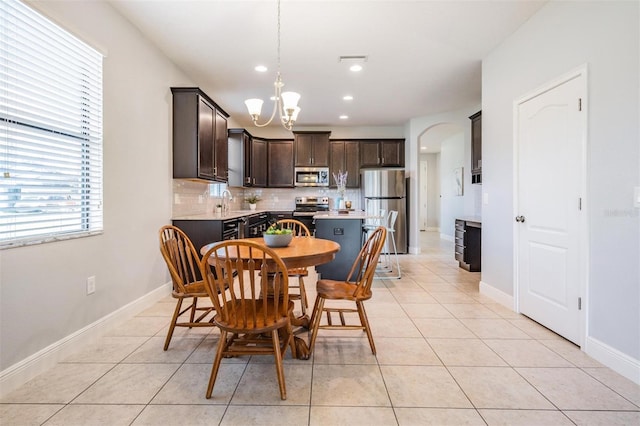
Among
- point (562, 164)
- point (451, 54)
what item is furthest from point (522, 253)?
point (451, 54)

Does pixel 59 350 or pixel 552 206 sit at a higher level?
pixel 552 206

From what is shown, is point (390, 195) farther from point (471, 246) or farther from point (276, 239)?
point (276, 239)

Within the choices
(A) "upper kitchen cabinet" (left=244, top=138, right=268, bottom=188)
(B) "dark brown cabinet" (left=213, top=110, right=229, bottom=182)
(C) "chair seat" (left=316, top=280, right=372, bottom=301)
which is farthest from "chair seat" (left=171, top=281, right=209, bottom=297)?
(A) "upper kitchen cabinet" (left=244, top=138, right=268, bottom=188)

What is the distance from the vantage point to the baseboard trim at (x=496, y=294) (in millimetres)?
3274

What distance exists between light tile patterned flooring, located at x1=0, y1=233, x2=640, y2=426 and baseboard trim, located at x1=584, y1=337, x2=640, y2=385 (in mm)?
52

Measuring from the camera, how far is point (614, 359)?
2.07m

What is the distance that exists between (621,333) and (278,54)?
12.3 feet

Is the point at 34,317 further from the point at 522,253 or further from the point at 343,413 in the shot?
the point at 522,253

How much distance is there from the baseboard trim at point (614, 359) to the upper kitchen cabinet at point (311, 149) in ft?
17.5

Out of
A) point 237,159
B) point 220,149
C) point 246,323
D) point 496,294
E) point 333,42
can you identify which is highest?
point 333,42

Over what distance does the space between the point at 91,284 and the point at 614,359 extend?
370 centimetres

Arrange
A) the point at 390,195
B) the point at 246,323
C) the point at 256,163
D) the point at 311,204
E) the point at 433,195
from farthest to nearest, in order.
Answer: the point at 433,195 → the point at 311,204 → the point at 256,163 → the point at 390,195 → the point at 246,323

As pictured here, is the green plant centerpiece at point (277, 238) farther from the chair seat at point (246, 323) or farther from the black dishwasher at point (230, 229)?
the black dishwasher at point (230, 229)

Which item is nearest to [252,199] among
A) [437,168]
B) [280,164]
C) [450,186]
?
[280,164]
